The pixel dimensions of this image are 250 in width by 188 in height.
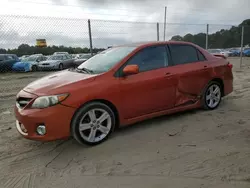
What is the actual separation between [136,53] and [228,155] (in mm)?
2120

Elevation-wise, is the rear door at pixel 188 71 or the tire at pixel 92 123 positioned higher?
the rear door at pixel 188 71

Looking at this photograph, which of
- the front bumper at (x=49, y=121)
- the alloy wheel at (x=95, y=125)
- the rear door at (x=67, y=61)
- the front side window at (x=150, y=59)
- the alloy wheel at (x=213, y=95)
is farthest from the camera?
the rear door at (x=67, y=61)

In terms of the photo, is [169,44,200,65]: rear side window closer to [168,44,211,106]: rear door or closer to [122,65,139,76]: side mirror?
[168,44,211,106]: rear door

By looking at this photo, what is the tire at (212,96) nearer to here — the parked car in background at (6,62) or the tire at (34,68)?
the parked car in background at (6,62)

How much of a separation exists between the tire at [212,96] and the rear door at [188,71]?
0.18 metres

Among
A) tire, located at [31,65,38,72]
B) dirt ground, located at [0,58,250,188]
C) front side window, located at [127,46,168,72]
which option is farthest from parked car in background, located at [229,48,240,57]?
front side window, located at [127,46,168,72]

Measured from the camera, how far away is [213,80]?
5.04 meters

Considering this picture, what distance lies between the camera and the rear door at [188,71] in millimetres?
4406

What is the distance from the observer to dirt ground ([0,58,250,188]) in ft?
8.61

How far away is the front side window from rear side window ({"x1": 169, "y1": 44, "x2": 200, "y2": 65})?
218mm

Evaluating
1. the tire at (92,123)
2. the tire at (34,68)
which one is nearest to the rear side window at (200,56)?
the tire at (92,123)

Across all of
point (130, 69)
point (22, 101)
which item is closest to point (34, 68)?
point (22, 101)

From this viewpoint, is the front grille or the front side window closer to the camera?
the front grille

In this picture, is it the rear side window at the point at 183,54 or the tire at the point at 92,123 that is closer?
the tire at the point at 92,123
